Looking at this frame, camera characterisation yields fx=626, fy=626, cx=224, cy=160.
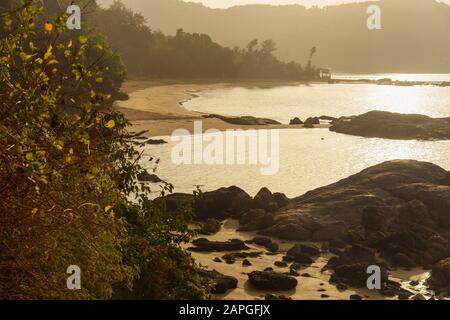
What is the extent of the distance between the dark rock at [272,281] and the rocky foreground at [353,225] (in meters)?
0.03

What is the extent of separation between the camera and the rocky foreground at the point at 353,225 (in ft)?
74.2

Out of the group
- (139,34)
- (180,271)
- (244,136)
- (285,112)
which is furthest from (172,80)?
(180,271)

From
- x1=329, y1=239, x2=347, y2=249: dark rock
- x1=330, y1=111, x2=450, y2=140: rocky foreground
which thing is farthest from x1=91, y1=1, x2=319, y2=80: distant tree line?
x1=329, y1=239, x2=347, y2=249: dark rock

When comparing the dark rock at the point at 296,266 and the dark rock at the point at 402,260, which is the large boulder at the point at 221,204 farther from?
the dark rock at the point at 402,260

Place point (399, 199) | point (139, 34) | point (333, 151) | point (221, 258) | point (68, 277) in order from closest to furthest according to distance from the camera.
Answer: point (68, 277), point (221, 258), point (399, 199), point (333, 151), point (139, 34)

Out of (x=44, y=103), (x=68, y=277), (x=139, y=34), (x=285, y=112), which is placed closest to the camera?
(x=44, y=103)

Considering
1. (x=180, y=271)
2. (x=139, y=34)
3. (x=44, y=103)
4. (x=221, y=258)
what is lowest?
(x=221, y=258)

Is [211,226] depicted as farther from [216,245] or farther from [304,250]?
[304,250]

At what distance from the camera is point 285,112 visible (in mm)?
107250

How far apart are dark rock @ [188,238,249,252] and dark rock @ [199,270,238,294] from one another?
437cm

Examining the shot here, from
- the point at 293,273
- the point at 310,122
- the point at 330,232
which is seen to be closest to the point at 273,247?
the point at 330,232

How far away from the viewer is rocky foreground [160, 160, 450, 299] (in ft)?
74.2

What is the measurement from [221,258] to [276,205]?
8082mm
